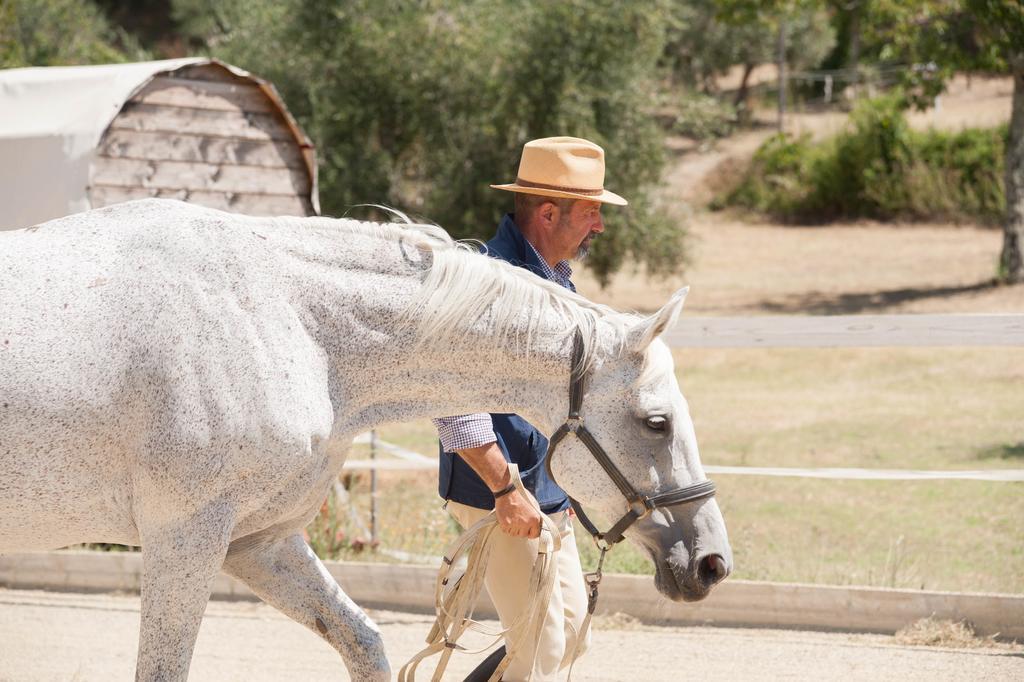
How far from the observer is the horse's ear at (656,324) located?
273cm

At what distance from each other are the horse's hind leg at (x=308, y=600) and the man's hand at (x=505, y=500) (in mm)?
494

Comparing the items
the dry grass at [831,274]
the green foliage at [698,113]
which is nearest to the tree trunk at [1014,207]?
the dry grass at [831,274]

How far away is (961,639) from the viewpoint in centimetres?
480

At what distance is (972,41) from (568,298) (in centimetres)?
1412

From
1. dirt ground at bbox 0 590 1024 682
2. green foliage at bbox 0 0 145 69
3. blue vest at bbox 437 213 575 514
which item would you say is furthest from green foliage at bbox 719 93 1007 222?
blue vest at bbox 437 213 575 514

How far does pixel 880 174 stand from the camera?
24.3m

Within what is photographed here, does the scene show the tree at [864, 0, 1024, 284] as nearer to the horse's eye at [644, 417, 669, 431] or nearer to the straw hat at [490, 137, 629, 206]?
the straw hat at [490, 137, 629, 206]

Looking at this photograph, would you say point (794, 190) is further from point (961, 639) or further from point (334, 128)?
point (961, 639)

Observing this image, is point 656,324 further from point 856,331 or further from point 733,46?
point 733,46

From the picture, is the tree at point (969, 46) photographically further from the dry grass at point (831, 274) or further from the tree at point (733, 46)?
the tree at point (733, 46)

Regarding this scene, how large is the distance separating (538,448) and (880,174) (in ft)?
74.0

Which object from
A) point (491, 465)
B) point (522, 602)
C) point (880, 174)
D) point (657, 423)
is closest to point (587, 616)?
point (522, 602)

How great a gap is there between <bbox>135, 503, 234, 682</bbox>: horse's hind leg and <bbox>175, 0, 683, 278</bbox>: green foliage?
13566mm

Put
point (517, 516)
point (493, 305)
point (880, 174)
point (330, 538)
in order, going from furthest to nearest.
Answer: point (880, 174) → point (330, 538) → point (517, 516) → point (493, 305)
